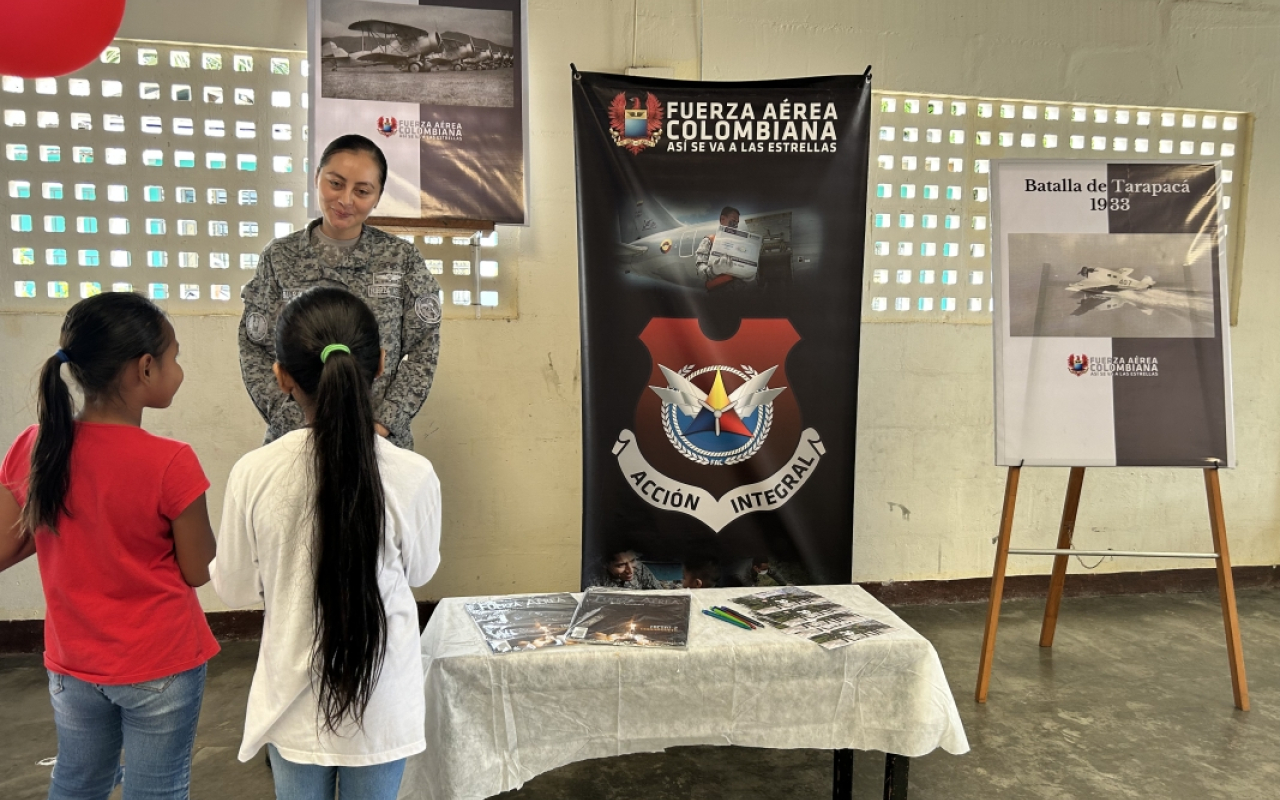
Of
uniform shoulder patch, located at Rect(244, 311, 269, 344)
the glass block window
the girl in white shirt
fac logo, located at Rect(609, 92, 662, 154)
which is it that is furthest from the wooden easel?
uniform shoulder patch, located at Rect(244, 311, 269, 344)

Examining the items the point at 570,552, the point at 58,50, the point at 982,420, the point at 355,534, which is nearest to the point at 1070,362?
the point at 982,420

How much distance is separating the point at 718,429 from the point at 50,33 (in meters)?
2.06

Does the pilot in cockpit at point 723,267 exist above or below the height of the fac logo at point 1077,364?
above

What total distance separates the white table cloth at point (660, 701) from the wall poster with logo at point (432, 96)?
1.79 m

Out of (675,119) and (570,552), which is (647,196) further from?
(570,552)

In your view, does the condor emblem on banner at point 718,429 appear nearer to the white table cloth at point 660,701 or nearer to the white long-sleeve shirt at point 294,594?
the white table cloth at point 660,701

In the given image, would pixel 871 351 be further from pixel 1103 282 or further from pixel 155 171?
pixel 155 171

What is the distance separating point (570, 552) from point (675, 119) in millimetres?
1692

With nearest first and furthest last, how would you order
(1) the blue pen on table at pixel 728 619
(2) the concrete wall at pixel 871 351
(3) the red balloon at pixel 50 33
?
1. (1) the blue pen on table at pixel 728 619
2. (3) the red balloon at pixel 50 33
3. (2) the concrete wall at pixel 871 351

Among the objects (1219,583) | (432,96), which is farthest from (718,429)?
(1219,583)

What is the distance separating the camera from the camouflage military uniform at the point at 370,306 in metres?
2.18

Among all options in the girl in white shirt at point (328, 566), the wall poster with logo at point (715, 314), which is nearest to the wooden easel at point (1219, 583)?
the wall poster with logo at point (715, 314)

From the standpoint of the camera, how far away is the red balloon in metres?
1.91

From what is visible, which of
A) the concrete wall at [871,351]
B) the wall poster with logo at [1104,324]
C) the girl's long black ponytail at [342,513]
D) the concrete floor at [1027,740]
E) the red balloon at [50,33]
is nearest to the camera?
the girl's long black ponytail at [342,513]
